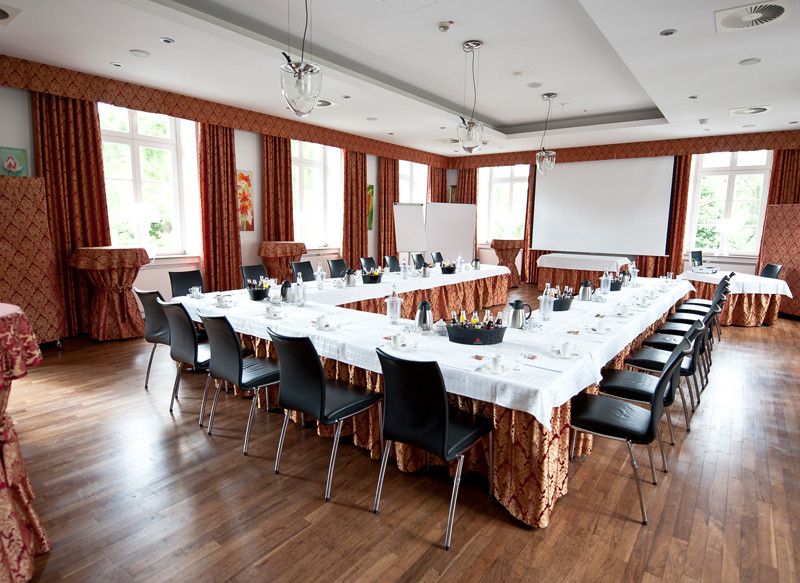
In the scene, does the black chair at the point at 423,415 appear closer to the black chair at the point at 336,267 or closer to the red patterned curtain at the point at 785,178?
the black chair at the point at 336,267

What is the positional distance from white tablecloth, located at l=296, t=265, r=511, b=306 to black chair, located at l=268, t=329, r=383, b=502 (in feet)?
6.69

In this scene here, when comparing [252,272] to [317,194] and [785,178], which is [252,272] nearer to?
[317,194]

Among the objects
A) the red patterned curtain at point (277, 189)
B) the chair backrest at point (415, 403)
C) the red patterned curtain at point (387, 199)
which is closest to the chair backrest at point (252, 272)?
the red patterned curtain at point (277, 189)

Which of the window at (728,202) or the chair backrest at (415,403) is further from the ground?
the window at (728,202)

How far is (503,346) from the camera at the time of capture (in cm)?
293

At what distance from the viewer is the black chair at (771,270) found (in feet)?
24.9

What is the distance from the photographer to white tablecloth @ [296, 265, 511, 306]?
511cm

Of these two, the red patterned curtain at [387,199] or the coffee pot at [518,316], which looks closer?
the coffee pot at [518,316]

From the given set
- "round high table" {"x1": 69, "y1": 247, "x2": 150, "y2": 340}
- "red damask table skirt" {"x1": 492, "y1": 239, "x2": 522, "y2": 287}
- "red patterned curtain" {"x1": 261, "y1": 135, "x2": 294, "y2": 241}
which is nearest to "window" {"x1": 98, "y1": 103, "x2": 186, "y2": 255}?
"round high table" {"x1": 69, "y1": 247, "x2": 150, "y2": 340}

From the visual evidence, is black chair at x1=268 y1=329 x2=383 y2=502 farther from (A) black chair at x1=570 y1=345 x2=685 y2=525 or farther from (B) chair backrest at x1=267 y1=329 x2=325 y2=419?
(A) black chair at x1=570 y1=345 x2=685 y2=525

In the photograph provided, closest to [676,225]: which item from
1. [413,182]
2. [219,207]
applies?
[413,182]

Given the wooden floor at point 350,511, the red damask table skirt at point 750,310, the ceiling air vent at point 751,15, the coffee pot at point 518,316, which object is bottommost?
the wooden floor at point 350,511

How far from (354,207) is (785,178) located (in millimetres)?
7834

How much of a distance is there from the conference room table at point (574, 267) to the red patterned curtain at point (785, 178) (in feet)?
8.63
